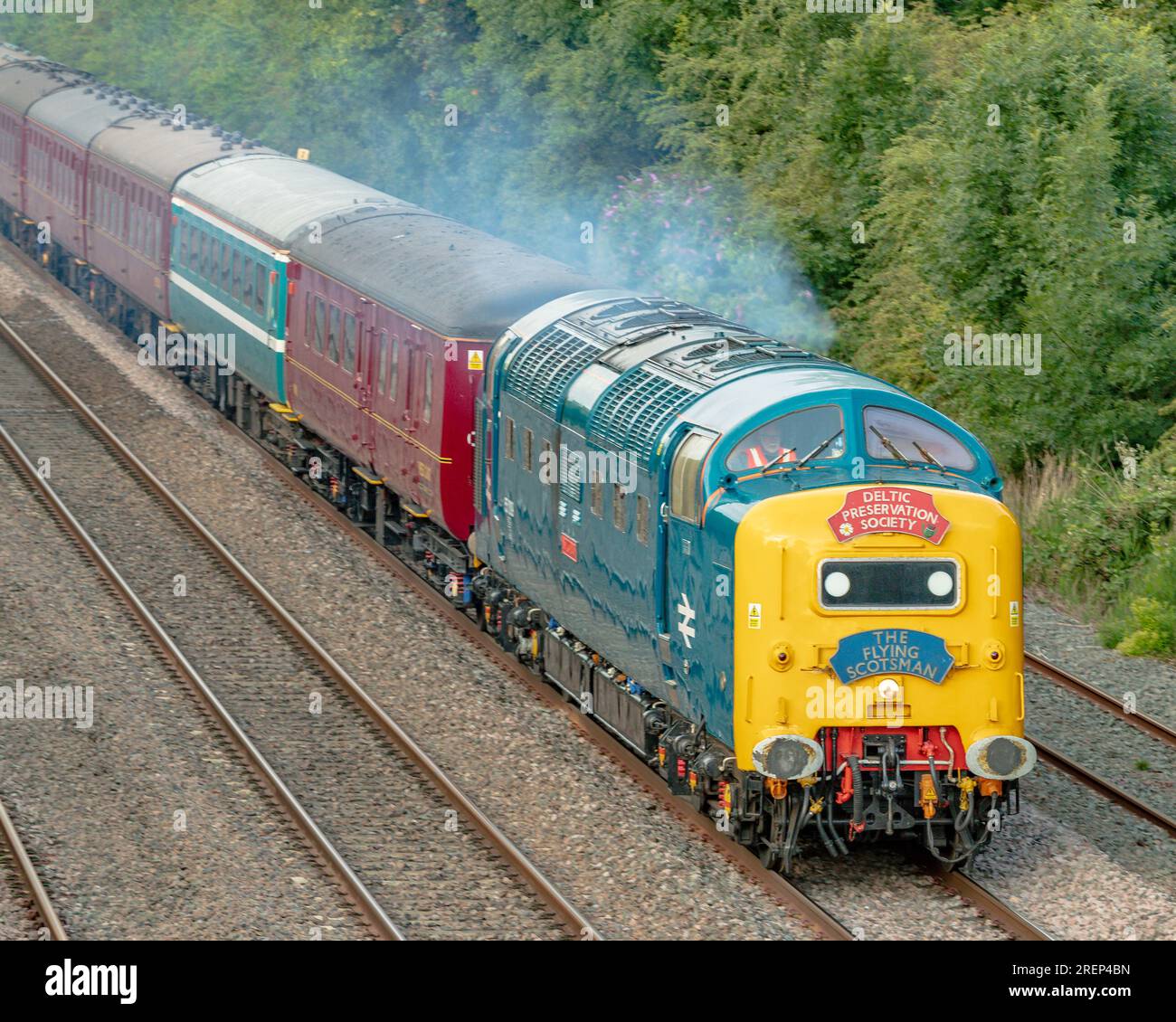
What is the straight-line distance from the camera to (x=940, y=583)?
1271cm

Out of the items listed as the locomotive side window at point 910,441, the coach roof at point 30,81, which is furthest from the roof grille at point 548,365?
the coach roof at point 30,81

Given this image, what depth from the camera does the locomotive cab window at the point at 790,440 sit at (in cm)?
1304

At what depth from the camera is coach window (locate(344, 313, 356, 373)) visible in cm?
2234

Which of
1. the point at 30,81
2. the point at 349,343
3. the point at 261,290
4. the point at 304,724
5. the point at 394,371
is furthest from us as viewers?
the point at 30,81

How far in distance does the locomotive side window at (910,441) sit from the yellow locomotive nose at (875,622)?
41cm

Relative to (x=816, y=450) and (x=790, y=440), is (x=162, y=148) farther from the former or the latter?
(x=816, y=450)

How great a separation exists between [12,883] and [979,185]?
15139mm

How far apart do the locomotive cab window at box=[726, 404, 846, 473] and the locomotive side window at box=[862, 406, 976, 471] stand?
0.72 ft

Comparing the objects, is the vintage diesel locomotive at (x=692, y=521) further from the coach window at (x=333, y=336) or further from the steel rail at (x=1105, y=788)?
the steel rail at (x=1105, y=788)

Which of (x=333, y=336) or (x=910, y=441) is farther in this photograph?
(x=333, y=336)

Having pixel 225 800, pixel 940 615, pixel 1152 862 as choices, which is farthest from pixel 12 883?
pixel 1152 862

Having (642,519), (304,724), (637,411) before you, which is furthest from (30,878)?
(637,411)

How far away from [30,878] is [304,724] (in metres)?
4.07

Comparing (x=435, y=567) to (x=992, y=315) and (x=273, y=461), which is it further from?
(x=992, y=315)
